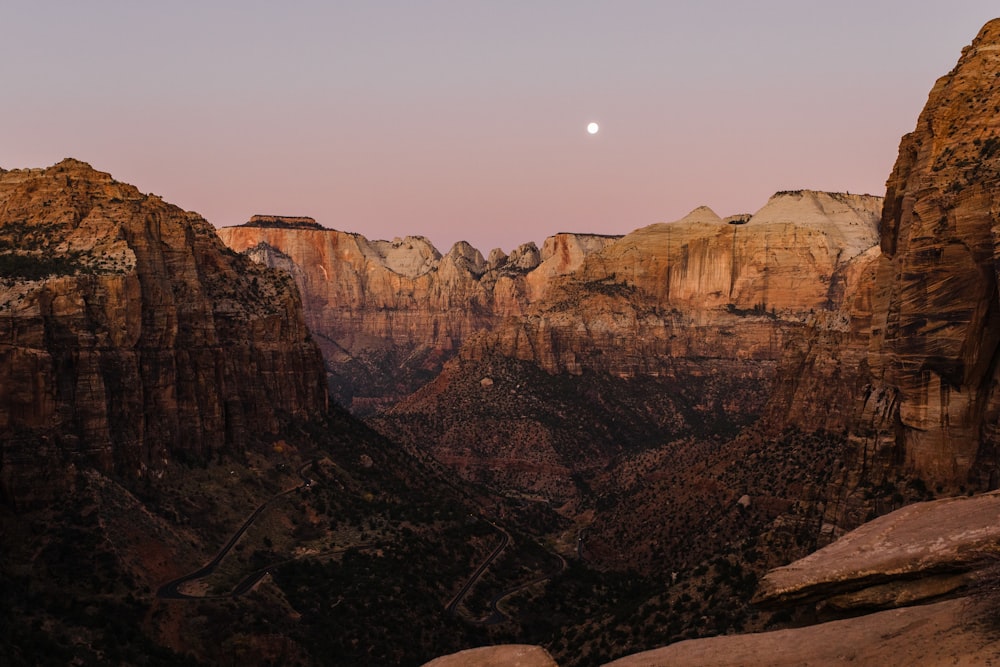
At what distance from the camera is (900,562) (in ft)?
69.5

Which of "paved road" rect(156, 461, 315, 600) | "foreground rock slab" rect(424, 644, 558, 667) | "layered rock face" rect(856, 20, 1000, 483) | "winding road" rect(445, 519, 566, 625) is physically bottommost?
"winding road" rect(445, 519, 566, 625)

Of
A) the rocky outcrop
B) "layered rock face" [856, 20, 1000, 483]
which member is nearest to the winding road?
→ "layered rock face" [856, 20, 1000, 483]

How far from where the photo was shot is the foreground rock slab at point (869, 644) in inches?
660

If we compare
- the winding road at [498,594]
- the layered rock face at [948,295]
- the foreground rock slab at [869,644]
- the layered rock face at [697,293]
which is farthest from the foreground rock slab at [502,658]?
the layered rock face at [697,293]

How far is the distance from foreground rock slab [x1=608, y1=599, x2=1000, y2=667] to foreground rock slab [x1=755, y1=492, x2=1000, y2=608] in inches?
46.1

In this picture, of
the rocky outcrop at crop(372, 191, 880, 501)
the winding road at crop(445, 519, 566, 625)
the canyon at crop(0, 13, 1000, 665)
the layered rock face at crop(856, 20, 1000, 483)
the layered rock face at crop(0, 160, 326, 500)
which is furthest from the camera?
the rocky outcrop at crop(372, 191, 880, 501)

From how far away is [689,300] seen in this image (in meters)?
187

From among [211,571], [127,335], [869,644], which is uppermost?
[127,335]

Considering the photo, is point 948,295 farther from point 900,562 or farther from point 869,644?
point 869,644

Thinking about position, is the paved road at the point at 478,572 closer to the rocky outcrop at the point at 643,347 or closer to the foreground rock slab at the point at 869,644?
the rocky outcrop at the point at 643,347

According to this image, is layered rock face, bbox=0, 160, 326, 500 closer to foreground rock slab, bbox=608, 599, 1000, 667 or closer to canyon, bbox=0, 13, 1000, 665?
canyon, bbox=0, 13, 1000, 665

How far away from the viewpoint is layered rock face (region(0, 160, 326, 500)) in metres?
61.7

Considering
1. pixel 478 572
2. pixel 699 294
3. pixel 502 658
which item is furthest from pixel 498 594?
pixel 699 294

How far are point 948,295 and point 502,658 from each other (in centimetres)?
2960
